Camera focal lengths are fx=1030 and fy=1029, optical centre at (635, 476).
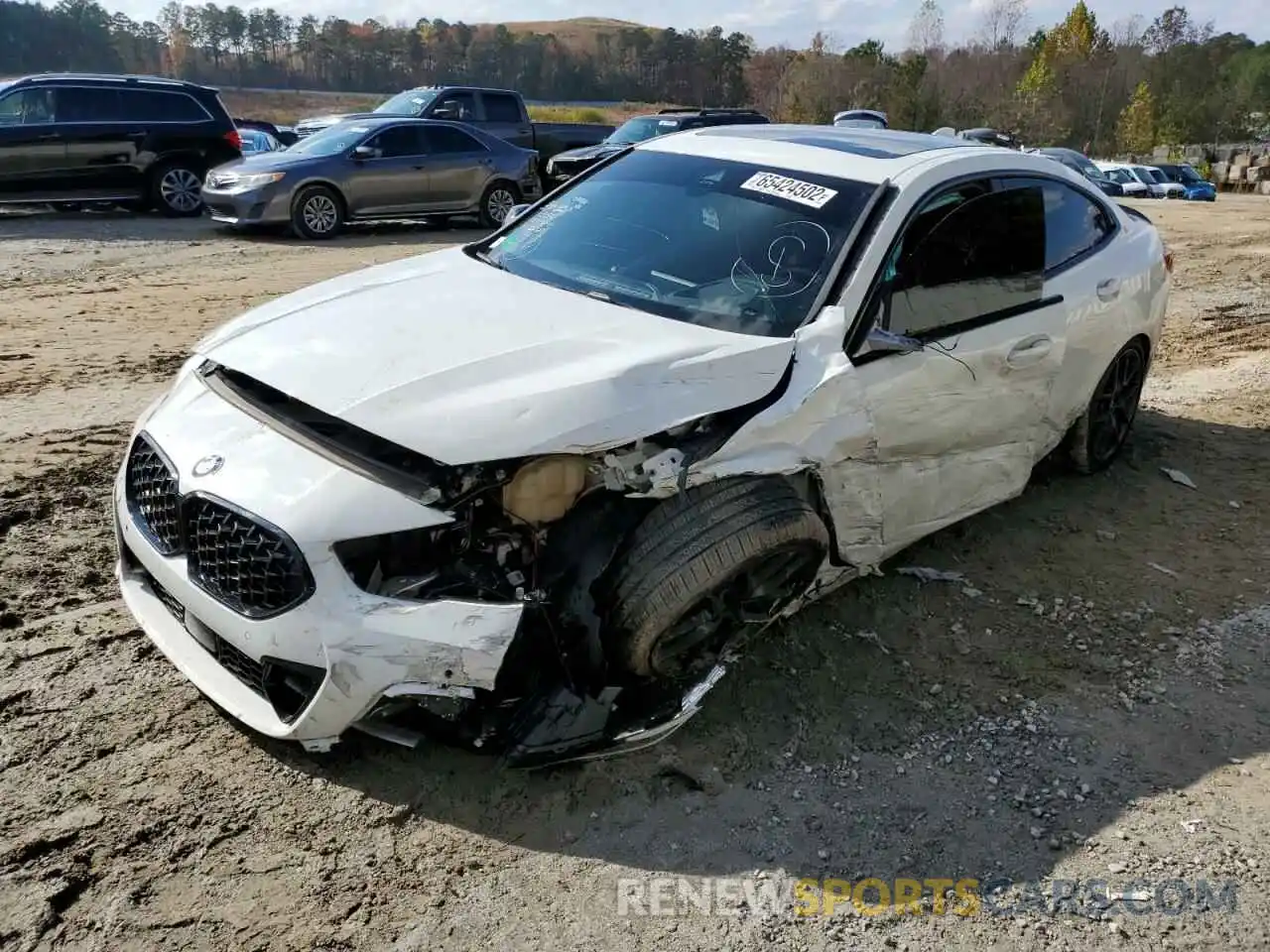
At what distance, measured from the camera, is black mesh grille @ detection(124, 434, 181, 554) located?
2.97 m

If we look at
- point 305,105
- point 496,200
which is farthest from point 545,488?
point 305,105

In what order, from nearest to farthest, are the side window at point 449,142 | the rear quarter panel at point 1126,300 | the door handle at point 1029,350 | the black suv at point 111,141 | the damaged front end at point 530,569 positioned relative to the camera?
1. the damaged front end at point 530,569
2. the door handle at point 1029,350
3. the rear quarter panel at point 1126,300
4. the black suv at point 111,141
5. the side window at point 449,142

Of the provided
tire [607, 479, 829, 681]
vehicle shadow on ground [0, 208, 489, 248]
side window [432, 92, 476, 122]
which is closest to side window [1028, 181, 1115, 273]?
tire [607, 479, 829, 681]

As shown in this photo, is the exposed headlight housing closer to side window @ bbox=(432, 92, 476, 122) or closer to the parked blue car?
side window @ bbox=(432, 92, 476, 122)

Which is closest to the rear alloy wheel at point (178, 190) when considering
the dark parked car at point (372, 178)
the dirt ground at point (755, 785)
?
the dark parked car at point (372, 178)

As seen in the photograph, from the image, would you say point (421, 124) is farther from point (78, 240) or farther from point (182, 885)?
point (182, 885)

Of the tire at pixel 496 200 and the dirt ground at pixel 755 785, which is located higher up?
the tire at pixel 496 200

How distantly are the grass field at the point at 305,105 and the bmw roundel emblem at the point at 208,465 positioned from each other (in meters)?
64.9

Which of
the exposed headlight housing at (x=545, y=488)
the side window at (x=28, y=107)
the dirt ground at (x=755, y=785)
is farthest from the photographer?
the side window at (x=28, y=107)

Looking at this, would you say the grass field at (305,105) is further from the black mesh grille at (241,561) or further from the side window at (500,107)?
the black mesh grille at (241,561)

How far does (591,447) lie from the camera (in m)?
2.79

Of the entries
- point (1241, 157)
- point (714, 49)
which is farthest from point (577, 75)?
point (1241, 157)

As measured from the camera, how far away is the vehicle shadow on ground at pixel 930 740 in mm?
2816

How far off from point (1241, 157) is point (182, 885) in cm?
5921
